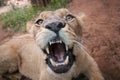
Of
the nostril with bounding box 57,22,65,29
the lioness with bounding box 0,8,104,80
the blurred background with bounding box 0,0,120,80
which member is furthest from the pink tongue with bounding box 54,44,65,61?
the blurred background with bounding box 0,0,120,80

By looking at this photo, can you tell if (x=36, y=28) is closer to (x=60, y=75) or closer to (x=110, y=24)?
(x=60, y=75)

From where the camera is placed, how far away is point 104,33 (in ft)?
16.8

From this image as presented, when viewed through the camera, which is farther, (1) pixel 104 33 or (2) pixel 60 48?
(1) pixel 104 33

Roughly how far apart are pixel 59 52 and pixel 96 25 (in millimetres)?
1993

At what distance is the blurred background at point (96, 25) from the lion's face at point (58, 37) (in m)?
0.97

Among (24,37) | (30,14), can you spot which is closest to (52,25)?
(24,37)

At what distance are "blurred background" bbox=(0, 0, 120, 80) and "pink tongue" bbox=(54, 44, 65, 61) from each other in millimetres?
1142

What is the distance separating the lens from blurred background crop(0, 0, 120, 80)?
468 centimetres

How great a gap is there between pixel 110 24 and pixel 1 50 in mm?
1746

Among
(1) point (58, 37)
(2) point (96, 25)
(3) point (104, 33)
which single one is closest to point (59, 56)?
(1) point (58, 37)

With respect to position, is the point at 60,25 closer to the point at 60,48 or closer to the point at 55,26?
the point at 55,26

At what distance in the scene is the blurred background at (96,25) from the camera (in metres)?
4.68

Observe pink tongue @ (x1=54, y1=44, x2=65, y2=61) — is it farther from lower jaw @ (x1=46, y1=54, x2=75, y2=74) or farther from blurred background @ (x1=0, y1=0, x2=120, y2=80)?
blurred background @ (x1=0, y1=0, x2=120, y2=80)

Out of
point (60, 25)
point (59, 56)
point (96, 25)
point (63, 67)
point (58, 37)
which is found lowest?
point (96, 25)
